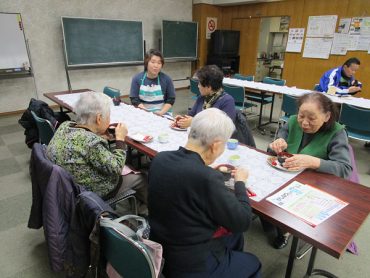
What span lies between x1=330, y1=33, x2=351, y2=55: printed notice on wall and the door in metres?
2.05

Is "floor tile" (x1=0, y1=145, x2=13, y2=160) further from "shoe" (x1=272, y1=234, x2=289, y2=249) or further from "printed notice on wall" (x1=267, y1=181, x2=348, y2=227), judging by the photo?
"printed notice on wall" (x1=267, y1=181, x2=348, y2=227)

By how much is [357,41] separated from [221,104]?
15.7 feet

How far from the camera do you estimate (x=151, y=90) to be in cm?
303

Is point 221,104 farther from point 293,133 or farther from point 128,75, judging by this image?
point 128,75

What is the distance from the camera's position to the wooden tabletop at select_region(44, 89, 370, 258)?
99 cm

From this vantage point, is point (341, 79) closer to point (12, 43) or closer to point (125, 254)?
point (125, 254)

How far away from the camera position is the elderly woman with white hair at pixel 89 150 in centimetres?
143

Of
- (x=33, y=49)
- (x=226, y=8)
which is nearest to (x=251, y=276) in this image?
(x=33, y=49)

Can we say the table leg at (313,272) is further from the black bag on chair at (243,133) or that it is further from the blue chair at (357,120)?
the blue chair at (357,120)

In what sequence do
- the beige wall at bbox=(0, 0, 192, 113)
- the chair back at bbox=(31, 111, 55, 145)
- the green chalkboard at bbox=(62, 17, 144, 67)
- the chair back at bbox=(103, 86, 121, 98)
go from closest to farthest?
1. the chair back at bbox=(31, 111, 55, 145)
2. the chair back at bbox=(103, 86, 121, 98)
3. the beige wall at bbox=(0, 0, 192, 113)
4. the green chalkboard at bbox=(62, 17, 144, 67)

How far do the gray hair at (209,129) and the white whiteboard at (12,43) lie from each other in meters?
4.77

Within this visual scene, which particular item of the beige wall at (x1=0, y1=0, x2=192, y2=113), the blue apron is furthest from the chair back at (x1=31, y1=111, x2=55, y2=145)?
the beige wall at (x1=0, y1=0, x2=192, y2=113)

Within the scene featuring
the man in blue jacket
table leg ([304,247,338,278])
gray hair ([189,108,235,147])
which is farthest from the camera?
the man in blue jacket

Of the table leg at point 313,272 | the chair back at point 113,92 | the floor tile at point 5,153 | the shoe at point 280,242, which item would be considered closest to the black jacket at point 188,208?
the table leg at point 313,272
